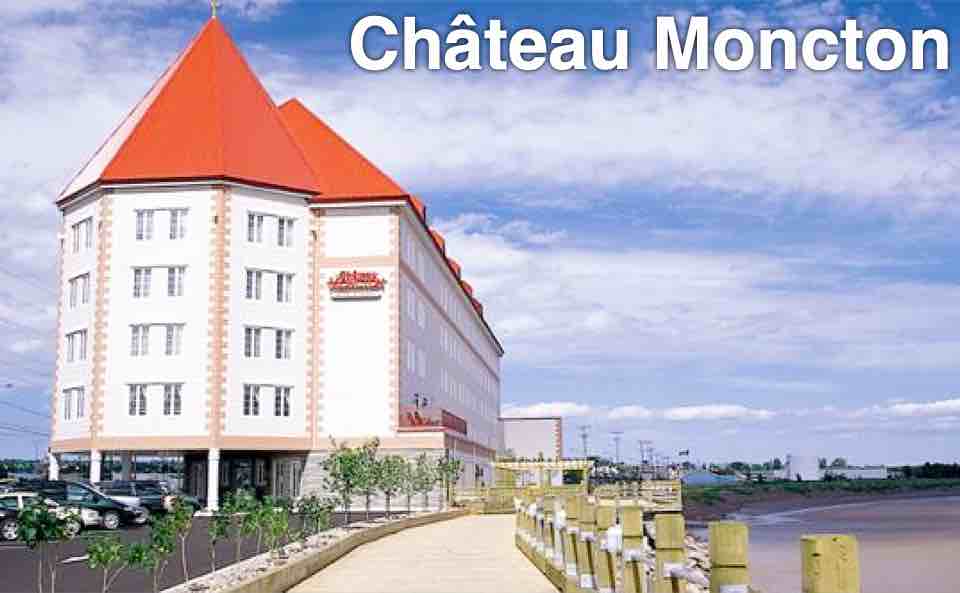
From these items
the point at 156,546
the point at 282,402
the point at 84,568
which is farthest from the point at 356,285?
the point at 156,546

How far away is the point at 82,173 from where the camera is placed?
55406 mm

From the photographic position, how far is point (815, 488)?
16212 centimetres

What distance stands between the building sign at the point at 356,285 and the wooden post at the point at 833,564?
46.7m

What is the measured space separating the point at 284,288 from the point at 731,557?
45879mm

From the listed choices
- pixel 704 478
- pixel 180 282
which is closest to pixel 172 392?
pixel 180 282

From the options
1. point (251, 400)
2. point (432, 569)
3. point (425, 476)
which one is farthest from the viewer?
point (251, 400)

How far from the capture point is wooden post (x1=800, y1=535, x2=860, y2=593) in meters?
4.86

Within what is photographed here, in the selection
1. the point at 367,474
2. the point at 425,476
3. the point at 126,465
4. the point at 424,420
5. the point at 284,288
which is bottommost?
the point at 425,476

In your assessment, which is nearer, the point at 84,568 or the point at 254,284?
the point at 84,568

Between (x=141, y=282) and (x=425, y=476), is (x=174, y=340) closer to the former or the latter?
(x=141, y=282)

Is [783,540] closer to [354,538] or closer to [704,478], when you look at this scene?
[354,538]

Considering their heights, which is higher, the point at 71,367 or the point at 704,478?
the point at 71,367

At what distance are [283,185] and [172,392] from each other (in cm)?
1051

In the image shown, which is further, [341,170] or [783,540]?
[783,540]
